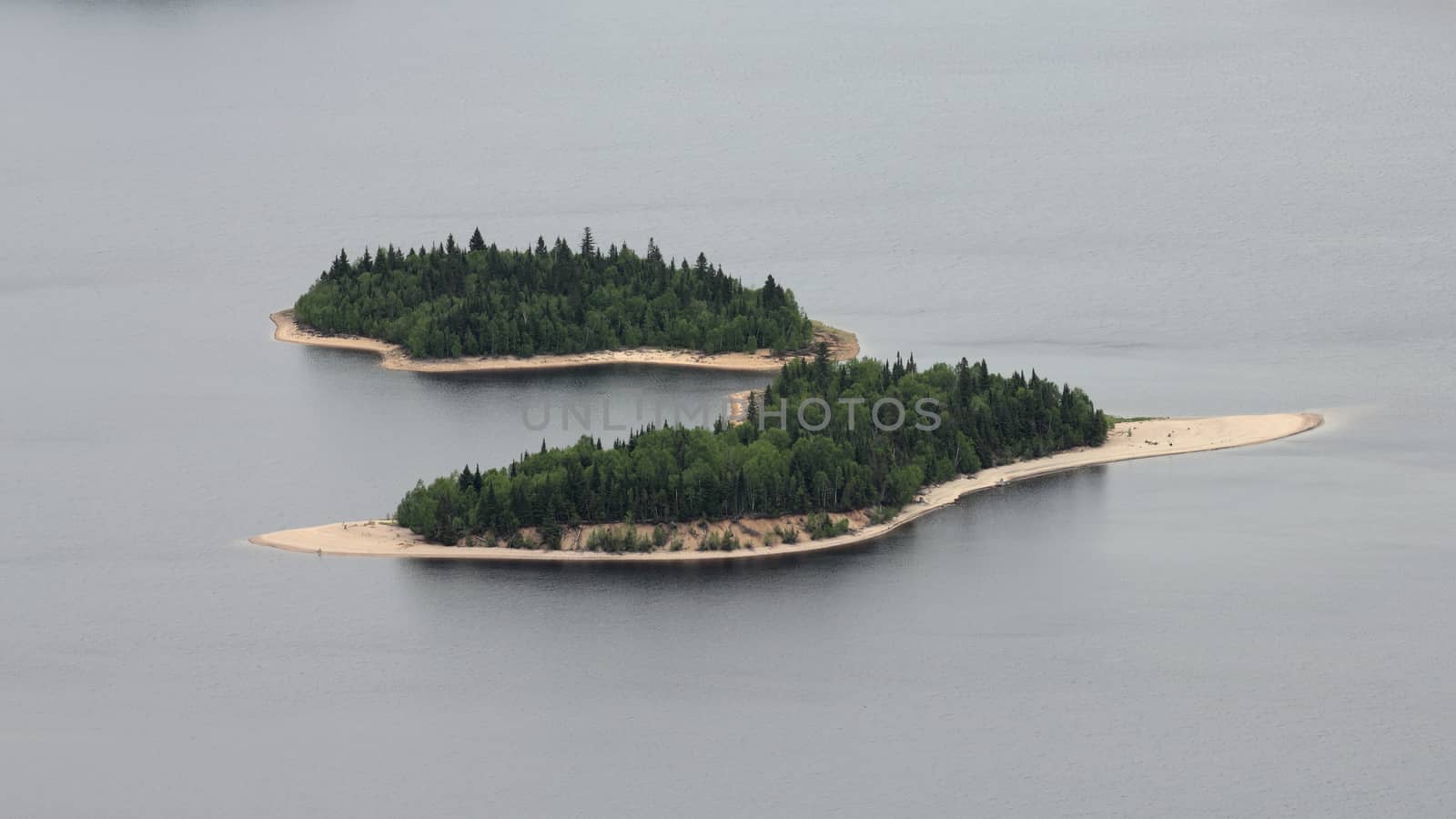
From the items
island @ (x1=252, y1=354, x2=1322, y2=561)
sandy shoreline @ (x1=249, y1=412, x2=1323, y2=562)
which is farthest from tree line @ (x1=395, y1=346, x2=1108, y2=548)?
sandy shoreline @ (x1=249, y1=412, x2=1323, y2=562)

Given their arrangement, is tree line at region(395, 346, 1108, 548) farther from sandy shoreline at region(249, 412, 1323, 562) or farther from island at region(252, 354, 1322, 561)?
sandy shoreline at region(249, 412, 1323, 562)

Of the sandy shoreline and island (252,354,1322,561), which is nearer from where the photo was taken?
the sandy shoreline

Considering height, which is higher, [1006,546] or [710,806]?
[1006,546]

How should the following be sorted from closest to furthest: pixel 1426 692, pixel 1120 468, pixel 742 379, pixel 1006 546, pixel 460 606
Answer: pixel 1426 692, pixel 460 606, pixel 1006 546, pixel 1120 468, pixel 742 379

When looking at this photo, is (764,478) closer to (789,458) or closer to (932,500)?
(789,458)

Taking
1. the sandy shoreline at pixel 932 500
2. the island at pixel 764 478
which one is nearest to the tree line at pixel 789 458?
the island at pixel 764 478

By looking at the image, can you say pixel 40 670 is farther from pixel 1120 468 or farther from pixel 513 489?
pixel 1120 468

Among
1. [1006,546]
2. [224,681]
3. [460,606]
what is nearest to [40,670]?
[224,681]

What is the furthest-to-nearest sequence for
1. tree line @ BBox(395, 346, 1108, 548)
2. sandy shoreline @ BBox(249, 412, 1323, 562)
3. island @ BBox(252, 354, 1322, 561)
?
tree line @ BBox(395, 346, 1108, 548) → island @ BBox(252, 354, 1322, 561) → sandy shoreline @ BBox(249, 412, 1323, 562)

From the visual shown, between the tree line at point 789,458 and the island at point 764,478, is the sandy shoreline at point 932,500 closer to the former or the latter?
the island at point 764,478
